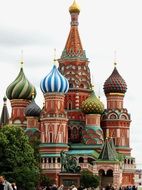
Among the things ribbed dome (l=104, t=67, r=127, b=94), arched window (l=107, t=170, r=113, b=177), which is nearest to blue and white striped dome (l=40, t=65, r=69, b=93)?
ribbed dome (l=104, t=67, r=127, b=94)

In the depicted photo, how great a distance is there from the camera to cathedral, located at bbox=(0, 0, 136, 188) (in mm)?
71375

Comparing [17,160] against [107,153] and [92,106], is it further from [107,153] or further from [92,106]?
[92,106]

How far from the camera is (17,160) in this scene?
50156 mm

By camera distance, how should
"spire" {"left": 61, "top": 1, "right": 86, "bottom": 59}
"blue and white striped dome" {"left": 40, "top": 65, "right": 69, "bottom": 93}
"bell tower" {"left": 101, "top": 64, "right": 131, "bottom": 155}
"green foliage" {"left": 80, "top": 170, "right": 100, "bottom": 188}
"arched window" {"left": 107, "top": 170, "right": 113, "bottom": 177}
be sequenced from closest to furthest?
1. "green foliage" {"left": 80, "top": 170, "right": 100, "bottom": 188}
2. "arched window" {"left": 107, "top": 170, "right": 113, "bottom": 177}
3. "blue and white striped dome" {"left": 40, "top": 65, "right": 69, "bottom": 93}
4. "bell tower" {"left": 101, "top": 64, "right": 131, "bottom": 155}
5. "spire" {"left": 61, "top": 1, "right": 86, "bottom": 59}

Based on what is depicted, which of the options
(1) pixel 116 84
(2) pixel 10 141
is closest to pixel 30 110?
(1) pixel 116 84

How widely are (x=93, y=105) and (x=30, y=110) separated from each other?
7305 millimetres

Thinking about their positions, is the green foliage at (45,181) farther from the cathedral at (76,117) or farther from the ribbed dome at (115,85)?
the ribbed dome at (115,85)

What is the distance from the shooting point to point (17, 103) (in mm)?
81625

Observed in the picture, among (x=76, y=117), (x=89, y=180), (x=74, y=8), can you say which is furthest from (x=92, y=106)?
(x=74, y=8)

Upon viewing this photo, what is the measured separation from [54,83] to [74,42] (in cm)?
947

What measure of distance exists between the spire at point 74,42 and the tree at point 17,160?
27285 mm

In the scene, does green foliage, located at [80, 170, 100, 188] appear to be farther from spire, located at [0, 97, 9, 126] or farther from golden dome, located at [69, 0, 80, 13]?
spire, located at [0, 97, 9, 126]

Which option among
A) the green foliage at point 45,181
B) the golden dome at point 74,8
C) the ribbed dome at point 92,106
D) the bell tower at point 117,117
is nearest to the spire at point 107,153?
the ribbed dome at point 92,106

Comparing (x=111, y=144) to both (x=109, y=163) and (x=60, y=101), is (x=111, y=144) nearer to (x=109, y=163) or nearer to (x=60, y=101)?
(x=109, y=163)
